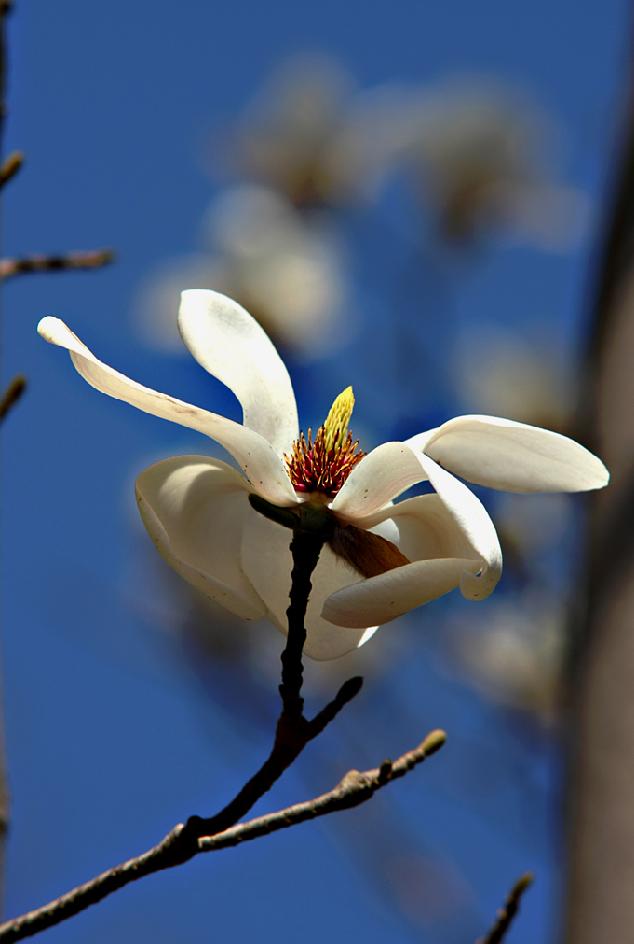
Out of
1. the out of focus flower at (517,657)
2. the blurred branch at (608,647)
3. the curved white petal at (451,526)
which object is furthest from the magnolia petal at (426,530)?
the out of focus flower at (517,657)

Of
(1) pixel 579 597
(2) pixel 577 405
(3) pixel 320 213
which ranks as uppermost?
(3) pixel 320 213

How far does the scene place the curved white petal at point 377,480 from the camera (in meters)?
0.50

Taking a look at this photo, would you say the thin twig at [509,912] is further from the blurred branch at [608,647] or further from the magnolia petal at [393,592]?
the blurred branch at [608,647]

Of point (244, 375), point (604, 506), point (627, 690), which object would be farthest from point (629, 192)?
point (244, 375)

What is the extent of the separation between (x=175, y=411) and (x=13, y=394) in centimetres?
21

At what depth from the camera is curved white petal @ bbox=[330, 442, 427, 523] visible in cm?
50

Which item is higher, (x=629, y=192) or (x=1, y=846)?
(x=629, y=192)

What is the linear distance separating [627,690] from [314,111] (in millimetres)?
1919

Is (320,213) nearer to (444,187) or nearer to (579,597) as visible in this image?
(444,187)

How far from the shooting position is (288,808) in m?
0.51

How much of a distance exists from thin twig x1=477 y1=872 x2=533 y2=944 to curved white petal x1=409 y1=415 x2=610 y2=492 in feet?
0.56

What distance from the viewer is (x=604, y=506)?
1060 millimetres

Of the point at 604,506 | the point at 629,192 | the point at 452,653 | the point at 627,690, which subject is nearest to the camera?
the point at 627,690

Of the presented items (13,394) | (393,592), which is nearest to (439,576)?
(393,592)
